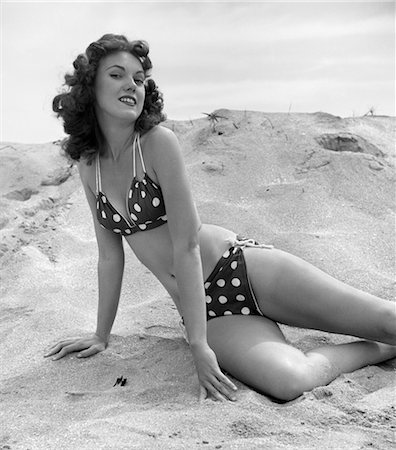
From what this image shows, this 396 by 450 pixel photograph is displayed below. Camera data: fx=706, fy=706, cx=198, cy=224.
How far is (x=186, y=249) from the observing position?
2834mm

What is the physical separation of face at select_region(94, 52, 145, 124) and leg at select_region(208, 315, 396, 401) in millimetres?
967

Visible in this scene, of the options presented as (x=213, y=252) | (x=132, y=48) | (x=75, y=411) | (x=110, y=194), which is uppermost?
(x=132, y=48)

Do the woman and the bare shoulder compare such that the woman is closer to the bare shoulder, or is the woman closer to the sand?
the bare shoulder

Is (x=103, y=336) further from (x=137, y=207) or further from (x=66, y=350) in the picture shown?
(x=137, y=207)

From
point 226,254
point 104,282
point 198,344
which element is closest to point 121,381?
point 198,344

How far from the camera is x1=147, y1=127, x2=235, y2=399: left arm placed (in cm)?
277

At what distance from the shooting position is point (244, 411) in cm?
242

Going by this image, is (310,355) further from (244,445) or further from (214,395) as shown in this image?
(244,445)

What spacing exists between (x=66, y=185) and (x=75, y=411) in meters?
3.76

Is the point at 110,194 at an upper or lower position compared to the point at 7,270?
upper

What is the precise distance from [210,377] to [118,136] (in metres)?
1.09

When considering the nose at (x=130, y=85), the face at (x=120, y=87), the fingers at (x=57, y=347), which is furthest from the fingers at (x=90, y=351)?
the nose at (x=130, y=85)

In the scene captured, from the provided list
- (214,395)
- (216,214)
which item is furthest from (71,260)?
(214,395)

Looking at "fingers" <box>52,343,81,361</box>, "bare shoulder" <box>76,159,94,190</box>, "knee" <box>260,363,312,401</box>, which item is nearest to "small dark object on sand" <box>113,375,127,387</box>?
"fingers" <box>52,343,81,361</box>
